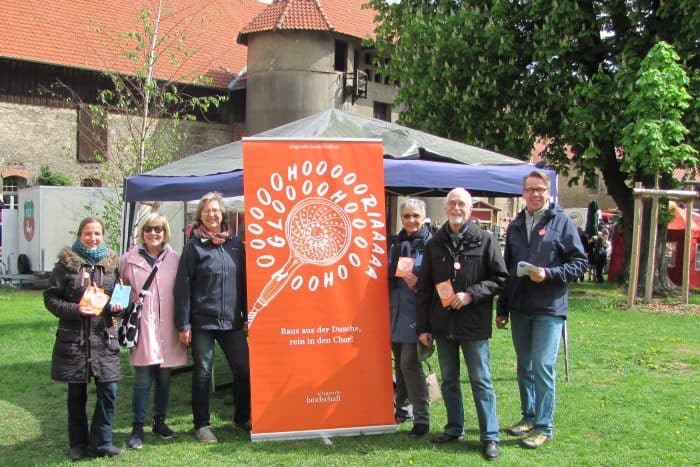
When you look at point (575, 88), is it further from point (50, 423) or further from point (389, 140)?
point (50, 423)

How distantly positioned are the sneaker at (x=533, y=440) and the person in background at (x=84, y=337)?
2.85 metres

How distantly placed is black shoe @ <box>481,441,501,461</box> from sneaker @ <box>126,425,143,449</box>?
244 cm

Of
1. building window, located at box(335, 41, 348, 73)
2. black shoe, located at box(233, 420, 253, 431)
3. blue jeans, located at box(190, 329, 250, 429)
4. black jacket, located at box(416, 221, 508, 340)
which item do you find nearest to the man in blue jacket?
black jacket, located at box(416, 221, 508, 340)

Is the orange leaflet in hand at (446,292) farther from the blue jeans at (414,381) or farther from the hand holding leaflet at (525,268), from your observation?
the blue jeans at (414,381)

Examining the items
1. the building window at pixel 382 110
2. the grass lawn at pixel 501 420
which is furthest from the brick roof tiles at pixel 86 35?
the grass lawn at pixel 501 420

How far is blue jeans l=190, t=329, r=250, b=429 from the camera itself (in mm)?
4703

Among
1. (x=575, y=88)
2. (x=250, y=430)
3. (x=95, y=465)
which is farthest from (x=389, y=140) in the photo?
(x=575, y=88)

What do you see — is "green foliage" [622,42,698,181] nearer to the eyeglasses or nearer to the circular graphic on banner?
the eyeglasses

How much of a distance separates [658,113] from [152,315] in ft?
34.7

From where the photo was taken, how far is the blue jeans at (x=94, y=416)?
437 centimetres

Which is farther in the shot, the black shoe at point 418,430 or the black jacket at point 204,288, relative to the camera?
the black shoe at point 418,430

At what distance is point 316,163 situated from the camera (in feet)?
16.0

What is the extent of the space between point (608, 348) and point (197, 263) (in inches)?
237

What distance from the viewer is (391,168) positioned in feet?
18.6
